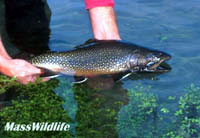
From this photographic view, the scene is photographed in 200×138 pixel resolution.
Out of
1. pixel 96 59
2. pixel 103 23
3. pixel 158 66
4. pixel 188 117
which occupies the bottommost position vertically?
pixel 188 117

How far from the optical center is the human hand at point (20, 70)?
203 inches

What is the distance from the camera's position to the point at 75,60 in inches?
219

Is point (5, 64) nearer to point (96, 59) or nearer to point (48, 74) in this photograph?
point (48, 74)

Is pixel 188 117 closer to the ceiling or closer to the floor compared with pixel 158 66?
closer to the floor

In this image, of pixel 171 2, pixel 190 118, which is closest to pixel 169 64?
pixel 190 118

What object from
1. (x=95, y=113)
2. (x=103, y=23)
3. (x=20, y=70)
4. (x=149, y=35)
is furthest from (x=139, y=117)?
(x=149, y=35)

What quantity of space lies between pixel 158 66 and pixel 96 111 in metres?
1.57

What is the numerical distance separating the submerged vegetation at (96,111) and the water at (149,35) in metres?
0.03

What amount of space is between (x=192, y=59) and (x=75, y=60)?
188 cm

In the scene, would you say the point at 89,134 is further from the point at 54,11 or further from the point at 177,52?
the point at 54,11

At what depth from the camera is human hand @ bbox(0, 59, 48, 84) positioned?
5152 millimetres

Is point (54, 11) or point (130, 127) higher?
point (54, 11)

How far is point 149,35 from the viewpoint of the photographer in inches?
279

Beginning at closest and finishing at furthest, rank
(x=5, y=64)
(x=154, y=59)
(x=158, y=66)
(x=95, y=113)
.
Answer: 1. (x=95, y=113)
2. (x=5, y=64)
3. (x=154, y=59)
4. (x=158, y=66)
